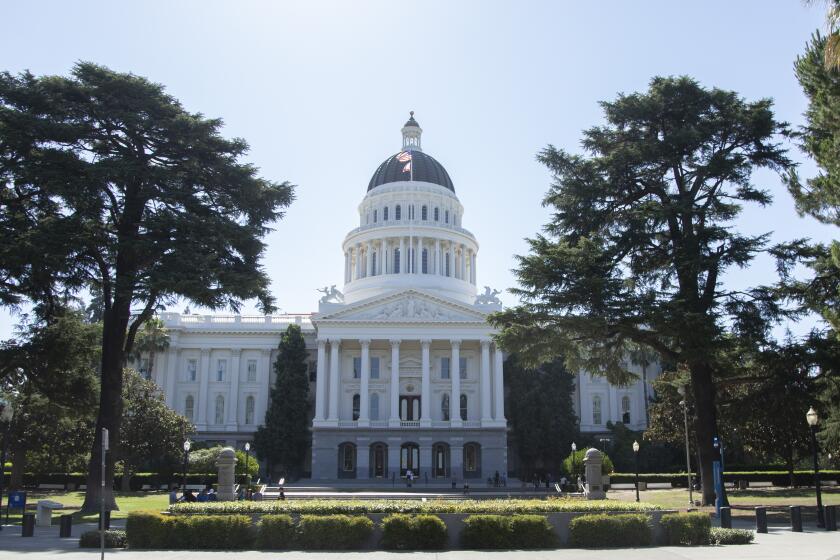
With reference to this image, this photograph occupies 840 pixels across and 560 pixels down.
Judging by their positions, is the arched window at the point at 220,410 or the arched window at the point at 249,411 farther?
the arched window at the point at 220,410

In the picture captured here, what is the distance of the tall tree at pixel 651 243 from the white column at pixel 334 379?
1412 inches

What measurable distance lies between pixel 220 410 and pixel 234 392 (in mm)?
2379

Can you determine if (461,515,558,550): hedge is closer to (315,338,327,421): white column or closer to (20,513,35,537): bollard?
(20,513,35,537): bollard

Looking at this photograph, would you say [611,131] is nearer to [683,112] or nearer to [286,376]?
[683,112]

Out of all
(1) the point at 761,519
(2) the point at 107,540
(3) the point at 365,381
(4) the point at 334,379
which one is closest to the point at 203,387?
(4) the point at 334,379

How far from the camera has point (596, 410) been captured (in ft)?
255

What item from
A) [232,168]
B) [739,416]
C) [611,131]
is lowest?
[739,416]

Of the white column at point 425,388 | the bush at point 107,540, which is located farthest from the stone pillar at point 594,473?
the white column at point 425,388

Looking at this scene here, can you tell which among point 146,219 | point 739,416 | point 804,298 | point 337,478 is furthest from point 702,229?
point 337,478

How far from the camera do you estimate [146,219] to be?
31.4m

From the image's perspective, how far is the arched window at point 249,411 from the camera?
246 ft

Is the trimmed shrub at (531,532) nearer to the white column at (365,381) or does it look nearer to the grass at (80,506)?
the grass at (80,506)

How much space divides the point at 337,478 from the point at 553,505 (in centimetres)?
4601

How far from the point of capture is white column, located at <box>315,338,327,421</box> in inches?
2640
